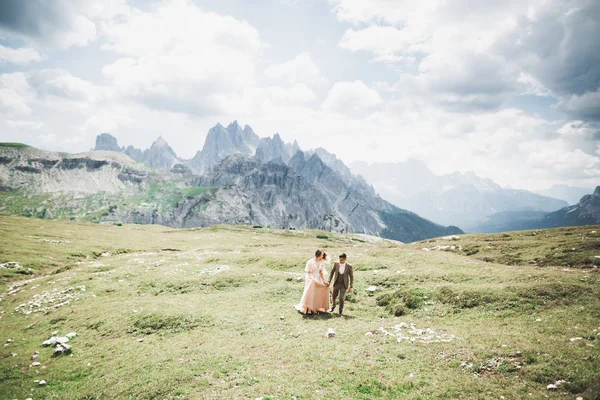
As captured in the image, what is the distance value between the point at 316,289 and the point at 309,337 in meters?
4.80

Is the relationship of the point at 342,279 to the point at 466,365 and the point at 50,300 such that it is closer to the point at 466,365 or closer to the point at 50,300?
the point at 466,365

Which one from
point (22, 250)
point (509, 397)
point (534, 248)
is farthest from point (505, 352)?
point (22, 250)

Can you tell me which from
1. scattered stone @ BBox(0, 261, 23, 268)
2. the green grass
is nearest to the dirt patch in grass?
the green grass

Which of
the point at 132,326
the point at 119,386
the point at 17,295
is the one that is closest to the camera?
the point at 119,386

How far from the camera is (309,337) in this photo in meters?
17.8

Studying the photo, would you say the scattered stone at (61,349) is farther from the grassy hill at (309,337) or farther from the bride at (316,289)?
the bride at (316,289)

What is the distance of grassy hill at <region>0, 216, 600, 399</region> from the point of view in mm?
12398

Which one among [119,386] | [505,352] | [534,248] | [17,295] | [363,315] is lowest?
[17,295]

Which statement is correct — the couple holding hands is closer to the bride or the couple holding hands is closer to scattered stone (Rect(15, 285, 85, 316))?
the bride

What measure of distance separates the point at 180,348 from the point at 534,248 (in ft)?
147

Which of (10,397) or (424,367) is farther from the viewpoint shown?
(10,397)

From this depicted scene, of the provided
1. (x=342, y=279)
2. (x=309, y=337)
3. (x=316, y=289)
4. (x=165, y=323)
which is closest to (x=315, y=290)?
(x=316, y=289)

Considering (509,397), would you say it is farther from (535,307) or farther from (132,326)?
(132,326)

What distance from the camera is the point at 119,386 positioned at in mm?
14320
